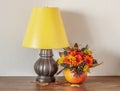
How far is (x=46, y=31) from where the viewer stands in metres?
1.50

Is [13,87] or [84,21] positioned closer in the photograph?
[13,87]

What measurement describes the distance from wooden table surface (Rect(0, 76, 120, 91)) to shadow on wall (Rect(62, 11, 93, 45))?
0.91 feet

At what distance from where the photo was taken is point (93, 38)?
1796 millimetres

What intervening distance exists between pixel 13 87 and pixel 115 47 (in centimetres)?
79

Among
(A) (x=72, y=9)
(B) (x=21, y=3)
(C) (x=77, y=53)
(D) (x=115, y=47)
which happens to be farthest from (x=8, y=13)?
(D) (x=115, y=47)

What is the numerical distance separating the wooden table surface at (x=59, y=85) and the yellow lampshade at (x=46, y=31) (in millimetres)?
241

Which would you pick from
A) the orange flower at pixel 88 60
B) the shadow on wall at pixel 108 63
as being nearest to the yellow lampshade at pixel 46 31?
the orange flower at pixel 88 60

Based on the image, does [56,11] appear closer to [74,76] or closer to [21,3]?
[21,3]

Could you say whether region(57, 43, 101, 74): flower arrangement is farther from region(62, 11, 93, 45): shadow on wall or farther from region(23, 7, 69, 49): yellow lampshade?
region(62, 11, 93, 45): shadow on wall

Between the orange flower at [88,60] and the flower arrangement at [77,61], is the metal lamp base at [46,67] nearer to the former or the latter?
the flower arrangement at [77,61]

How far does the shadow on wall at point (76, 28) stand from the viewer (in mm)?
1762

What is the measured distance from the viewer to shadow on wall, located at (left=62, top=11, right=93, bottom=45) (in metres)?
1.76

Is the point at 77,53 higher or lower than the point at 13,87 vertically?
higher

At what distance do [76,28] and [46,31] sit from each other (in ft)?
1.13
